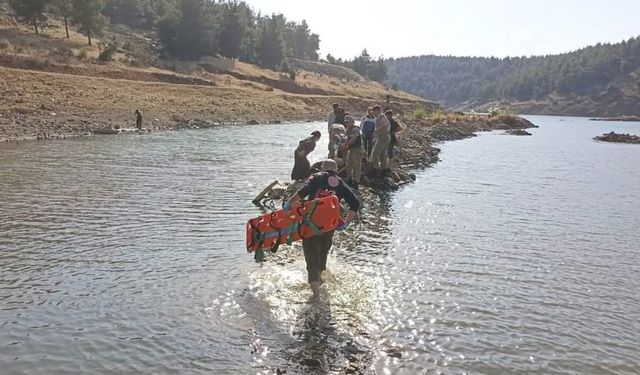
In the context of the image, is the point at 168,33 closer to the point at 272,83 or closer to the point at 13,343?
the point at 272,83

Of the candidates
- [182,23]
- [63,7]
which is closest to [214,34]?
[182,23]

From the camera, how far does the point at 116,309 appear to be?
929cm

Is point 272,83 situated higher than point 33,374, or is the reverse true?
point 272,83

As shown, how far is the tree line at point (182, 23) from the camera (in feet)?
247

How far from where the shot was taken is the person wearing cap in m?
10.2

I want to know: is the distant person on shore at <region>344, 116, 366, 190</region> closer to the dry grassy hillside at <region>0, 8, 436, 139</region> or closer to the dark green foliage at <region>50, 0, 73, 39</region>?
the dry grassy hillside at <region>0, 8, 436, 139</region>

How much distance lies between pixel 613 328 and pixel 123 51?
264ft

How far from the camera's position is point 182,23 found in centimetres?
9488

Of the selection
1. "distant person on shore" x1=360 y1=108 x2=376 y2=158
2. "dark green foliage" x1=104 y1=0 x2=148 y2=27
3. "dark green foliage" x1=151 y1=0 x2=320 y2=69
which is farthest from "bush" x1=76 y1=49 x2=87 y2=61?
"dark green foliage" x1=104 y1=0 x2=148 y2=27

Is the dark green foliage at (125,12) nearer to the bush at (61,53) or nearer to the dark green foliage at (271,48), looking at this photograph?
the dark green foliage at (271,48)

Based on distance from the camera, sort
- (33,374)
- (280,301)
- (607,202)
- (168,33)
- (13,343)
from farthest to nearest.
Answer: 1. (168,33)
2. (607,202)
3. (280,301)
4. (13,343)
5. (33,374)

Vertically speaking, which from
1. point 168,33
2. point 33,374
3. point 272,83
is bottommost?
point 33,374

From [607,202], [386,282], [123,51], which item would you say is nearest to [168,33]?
[123,51]

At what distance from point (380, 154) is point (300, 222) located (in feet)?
44.8
